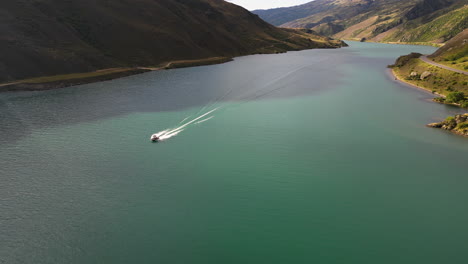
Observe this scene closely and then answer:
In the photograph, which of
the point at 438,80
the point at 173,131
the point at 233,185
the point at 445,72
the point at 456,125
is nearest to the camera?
the point at 233,185

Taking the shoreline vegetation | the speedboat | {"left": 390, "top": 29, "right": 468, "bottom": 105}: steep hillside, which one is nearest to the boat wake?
the speedboat

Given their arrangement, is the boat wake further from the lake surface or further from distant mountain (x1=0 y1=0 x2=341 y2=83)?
distant mountain (x1=0 y1=0 x2=341 y2=83)

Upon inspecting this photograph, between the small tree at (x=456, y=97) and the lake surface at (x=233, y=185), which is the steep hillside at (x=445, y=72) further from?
the lake surface at (x=233, y=185)

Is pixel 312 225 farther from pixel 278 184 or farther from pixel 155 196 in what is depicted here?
pixel 155 196

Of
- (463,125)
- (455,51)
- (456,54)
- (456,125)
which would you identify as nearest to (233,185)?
(463,125)

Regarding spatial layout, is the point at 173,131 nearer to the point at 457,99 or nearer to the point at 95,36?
the point at 457,99
